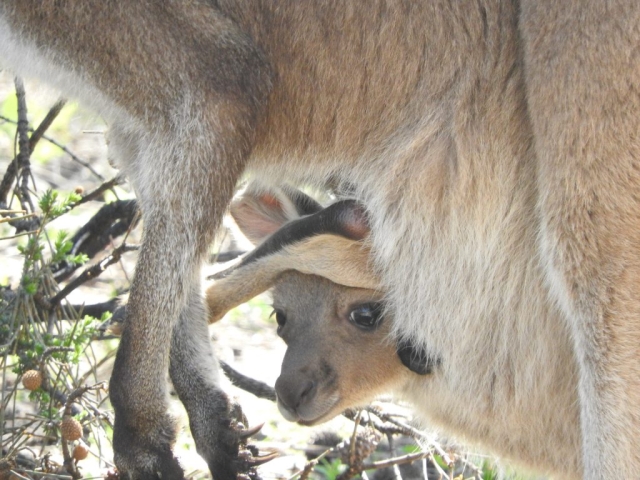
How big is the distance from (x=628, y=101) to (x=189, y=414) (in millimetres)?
2037

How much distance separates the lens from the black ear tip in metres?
4.03

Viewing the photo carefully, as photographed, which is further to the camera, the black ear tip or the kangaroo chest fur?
the black ear tip

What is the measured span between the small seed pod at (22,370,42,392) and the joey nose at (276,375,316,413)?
0.95 metres

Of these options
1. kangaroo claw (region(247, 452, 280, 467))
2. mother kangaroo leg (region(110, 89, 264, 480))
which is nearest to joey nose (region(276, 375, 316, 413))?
kangaroo claw (region(247, 452, 280, 467))

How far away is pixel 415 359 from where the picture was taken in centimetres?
403

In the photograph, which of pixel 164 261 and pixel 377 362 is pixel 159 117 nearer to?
pixel 164 261

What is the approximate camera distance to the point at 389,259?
3.97 m

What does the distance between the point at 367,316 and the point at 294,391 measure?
1.59ft

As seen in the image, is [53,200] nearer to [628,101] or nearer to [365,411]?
[365,411]

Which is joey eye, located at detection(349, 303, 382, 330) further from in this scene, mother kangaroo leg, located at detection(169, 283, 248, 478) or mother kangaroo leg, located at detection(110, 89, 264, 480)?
mother kangaroo leg, located at detection(110, 89, 264, 480)

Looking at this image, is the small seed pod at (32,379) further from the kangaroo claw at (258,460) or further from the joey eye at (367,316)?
the joey eye at (367,316)

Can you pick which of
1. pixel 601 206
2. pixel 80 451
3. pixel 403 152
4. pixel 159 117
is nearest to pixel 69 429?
pixel 80 451

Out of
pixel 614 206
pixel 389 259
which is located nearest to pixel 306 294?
pixel 389 259

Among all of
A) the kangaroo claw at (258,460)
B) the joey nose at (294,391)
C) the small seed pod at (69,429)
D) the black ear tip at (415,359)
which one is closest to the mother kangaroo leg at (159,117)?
the small seed pod at (69,429)
